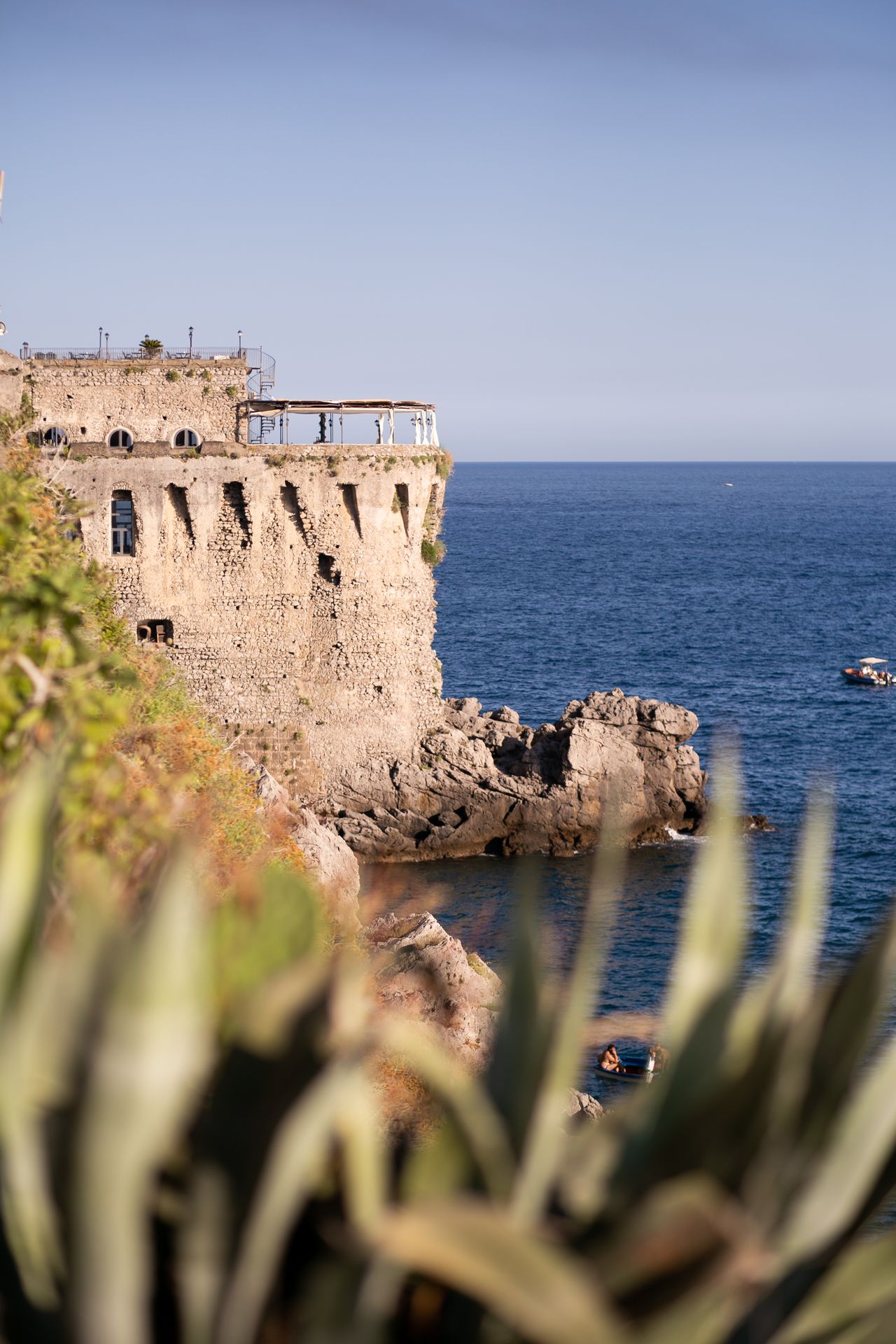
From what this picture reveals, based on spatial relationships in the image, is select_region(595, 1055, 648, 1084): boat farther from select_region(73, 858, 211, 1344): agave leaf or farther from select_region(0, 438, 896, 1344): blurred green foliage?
select_region(73, 858, 211, 1344): agave leaf

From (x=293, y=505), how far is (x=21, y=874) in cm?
3157

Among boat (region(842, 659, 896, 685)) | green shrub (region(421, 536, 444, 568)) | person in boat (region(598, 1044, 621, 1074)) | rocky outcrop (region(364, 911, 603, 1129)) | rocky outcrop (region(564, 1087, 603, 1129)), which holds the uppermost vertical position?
green shrub (region(421, 536, 444, 568))

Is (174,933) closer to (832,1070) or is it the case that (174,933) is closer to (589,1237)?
(589,1237)

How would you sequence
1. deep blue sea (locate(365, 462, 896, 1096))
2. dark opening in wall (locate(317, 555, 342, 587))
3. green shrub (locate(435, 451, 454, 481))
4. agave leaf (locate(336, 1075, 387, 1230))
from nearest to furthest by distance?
1. agave leaf (locate(336, 1075, 387, 1230))
2. deep blue sea (locate(365, 462, 896, 1096))
3. dark opening in wall (locate(317, 555, 342, 587))
4. green shrub (locate(435, 451, 454, 481))

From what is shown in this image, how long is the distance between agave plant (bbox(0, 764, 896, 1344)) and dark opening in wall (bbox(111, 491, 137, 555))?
31067 millimetres

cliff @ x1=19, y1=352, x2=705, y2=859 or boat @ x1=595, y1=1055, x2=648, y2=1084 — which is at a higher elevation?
cliff @ x1=19, y1=352, x2=705, y2=859

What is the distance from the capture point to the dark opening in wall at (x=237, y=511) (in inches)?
1328

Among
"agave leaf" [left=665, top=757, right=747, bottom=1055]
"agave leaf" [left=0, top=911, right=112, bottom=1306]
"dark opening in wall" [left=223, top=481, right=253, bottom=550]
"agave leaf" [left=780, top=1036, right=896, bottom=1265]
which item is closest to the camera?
"agave leaf" [left=0, top=911, right=112, bottom=1306]

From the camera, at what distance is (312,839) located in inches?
1038

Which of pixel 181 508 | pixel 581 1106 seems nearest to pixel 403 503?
pixel 181 508

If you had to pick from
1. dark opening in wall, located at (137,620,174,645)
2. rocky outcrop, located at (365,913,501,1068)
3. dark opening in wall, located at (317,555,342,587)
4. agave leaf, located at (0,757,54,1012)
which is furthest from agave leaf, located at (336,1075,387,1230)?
dark opening in wall, located at (317,555,342,587)

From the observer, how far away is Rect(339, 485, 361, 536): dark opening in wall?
34.6 m

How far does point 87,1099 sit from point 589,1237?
50.9 inches

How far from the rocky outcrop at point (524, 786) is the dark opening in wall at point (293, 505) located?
7.13 m
